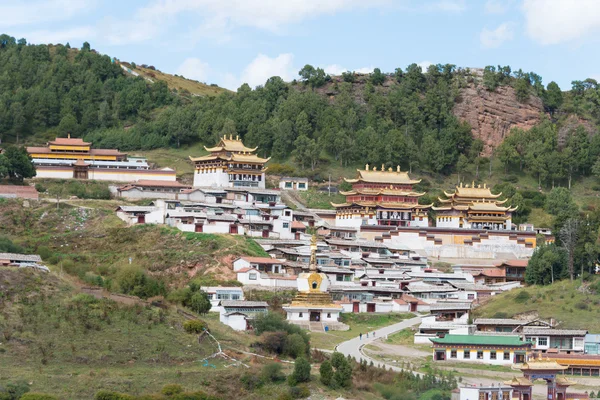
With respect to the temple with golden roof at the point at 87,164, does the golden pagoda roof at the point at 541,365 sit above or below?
below

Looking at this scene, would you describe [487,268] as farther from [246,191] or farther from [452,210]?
[246,191]

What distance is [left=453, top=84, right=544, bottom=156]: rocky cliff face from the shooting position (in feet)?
415

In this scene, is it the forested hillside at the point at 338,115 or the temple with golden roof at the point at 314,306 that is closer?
the temple with golden roof at the point at 314,306

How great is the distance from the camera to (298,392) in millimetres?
50625

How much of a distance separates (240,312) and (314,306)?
25.3 feet

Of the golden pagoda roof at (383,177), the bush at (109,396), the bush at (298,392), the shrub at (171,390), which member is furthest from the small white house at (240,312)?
the golden pagoda roof at (383,177)

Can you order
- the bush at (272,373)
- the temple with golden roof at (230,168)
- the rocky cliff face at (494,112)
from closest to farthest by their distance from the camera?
the bush at (272,373)
the temple with golden roof at (230,168)
the rocky cliff face at (494,112)

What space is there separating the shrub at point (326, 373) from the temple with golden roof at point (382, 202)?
44.5m

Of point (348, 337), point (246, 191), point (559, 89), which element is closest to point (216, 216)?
point (246, 191)

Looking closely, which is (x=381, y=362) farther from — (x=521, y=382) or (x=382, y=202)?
(x=382, y=202)

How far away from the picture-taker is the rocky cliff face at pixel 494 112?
126 metres

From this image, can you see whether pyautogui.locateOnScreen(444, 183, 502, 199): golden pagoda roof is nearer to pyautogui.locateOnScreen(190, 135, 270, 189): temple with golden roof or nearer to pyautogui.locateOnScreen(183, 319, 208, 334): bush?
pyautogui.locateOnScreen(190, 135, 270, 189): temple with golden roof

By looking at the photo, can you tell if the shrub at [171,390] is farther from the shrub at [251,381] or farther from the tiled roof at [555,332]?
the tiled roof at [555,332]

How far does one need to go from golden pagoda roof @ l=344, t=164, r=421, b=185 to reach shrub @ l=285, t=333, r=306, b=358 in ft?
147
